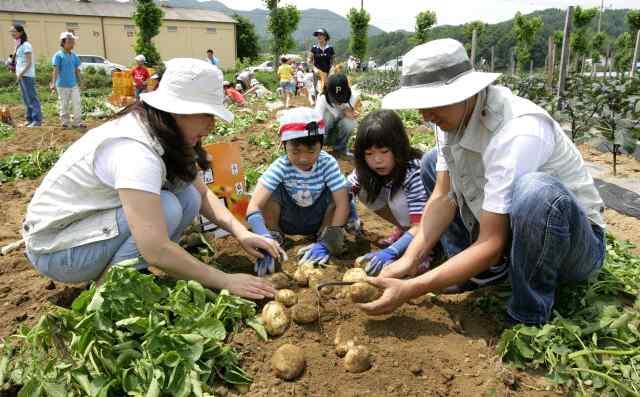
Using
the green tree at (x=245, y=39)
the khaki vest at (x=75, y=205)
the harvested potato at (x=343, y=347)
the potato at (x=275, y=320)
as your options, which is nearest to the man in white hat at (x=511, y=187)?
the harvested potato at (x=343, y=347)

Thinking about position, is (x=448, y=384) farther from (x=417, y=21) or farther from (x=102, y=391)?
(x=417, y=21)

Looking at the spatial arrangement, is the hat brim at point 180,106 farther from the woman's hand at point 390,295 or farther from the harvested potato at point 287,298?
the woman's hand at point 390,295

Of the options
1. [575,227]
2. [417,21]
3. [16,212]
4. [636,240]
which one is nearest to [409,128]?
[636,240]

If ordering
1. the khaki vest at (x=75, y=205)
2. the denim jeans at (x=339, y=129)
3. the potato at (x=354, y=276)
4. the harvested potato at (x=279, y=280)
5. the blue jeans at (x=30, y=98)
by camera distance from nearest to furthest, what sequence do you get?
the khaki vest at (x=75, y=205) → the potato at (x=354, y=276) → the harvested potato at (x=279, y=280) → the denim jeans at (x=339, y=129) → the blue jeans at (x=30, y=98)

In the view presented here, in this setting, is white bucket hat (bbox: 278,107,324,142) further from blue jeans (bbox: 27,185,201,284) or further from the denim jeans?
the denim jeans

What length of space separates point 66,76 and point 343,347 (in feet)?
27.1

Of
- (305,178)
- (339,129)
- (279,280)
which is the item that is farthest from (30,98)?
(279,280)

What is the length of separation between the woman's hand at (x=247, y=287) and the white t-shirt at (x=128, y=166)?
513 millimetres

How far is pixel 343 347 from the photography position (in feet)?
6.41

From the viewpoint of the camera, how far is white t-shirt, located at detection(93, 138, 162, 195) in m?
1.93

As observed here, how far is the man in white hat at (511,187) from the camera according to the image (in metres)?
1.81

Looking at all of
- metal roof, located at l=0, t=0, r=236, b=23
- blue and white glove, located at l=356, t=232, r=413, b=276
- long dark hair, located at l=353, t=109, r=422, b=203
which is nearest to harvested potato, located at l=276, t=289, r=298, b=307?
blue and white glove, located at l=356, t=232, r=413, b=276

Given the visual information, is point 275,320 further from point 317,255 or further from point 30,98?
point 30,98

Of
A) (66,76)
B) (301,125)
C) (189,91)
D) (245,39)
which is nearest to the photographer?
(189,91)
